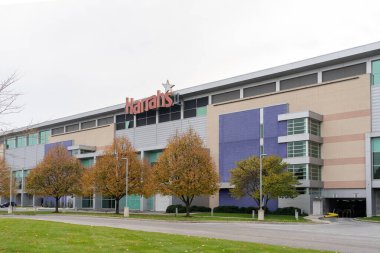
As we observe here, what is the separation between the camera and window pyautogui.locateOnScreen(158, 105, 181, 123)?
84938 millimetres

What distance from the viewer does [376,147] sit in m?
58.7

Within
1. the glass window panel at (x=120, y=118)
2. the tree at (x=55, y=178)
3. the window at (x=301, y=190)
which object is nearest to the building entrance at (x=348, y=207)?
the window at (x=301, y=190)

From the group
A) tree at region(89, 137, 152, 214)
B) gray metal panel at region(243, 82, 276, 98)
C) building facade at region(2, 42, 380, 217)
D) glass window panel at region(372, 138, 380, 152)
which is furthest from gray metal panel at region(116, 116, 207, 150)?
glass window panel at region(372, 138, 380, 152)

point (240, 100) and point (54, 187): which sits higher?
point (240, 100)

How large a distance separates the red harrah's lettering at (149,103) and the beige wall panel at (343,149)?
29.4 meters

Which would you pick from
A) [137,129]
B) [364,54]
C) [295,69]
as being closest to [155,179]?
[295,69]

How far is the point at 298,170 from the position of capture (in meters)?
63.7

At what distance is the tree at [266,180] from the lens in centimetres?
5691

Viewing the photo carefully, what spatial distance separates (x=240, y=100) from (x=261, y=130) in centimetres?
654

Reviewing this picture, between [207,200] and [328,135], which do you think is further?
[207,200]

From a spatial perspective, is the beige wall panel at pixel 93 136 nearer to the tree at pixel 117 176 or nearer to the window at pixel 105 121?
the window at pixel 105 121

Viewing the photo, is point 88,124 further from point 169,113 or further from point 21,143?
point 21,143

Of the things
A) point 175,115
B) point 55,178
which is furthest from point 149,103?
point 55,178

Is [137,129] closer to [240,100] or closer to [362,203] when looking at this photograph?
[240,100]
